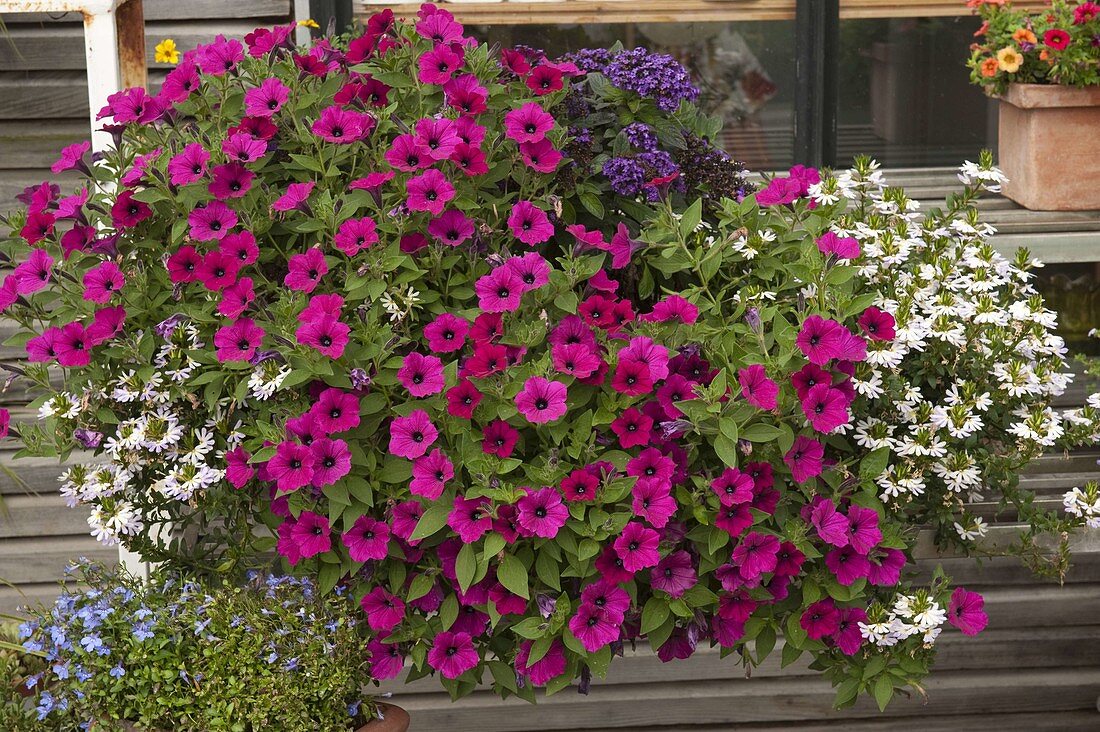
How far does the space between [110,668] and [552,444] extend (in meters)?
0.75

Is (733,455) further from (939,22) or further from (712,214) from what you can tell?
(939,22)

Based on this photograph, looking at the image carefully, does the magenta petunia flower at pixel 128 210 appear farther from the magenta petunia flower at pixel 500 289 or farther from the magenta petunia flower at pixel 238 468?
the magenta petunia flower at pixel 500 289

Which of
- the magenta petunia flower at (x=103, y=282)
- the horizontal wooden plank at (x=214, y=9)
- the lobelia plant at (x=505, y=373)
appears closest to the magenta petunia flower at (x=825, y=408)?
the lobelia plant at (x=505, y=373)

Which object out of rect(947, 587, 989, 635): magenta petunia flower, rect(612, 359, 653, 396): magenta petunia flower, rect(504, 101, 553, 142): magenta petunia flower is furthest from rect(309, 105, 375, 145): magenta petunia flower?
rect(947, 587, 989, 635): magenta petunia flower

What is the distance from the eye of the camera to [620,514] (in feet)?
5.50

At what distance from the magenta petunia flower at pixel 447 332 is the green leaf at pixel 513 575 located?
33cm

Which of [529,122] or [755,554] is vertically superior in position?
[529,122]

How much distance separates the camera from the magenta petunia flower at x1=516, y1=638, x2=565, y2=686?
1761 millimetres

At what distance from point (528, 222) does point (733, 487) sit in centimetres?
54

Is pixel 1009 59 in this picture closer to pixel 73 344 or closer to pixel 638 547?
pixel 638 547

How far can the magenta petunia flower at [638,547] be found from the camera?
167 centimetres

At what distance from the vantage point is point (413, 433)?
5.62 ft

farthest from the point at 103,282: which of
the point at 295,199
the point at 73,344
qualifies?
the point at 295,199

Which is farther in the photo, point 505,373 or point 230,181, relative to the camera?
point 230,181
